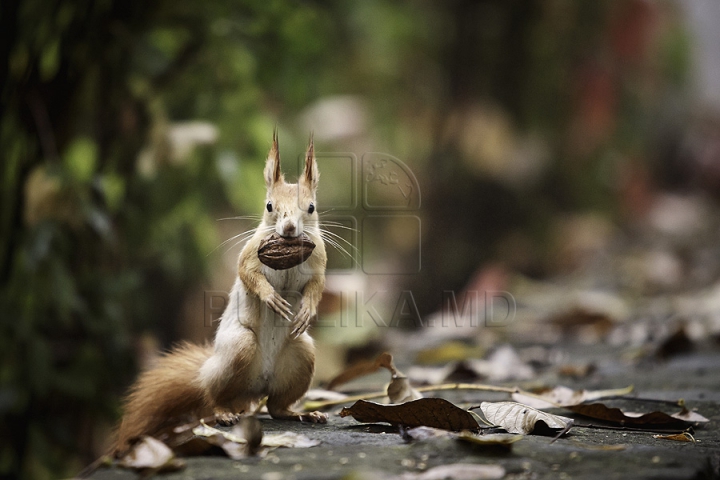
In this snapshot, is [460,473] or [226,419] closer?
[460,473]

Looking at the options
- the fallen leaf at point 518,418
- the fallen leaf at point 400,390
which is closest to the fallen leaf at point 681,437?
the fallen leaf at point 518,418

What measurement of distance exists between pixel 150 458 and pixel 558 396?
108cm

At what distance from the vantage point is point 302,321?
1.62m

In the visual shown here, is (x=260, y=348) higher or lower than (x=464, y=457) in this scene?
higher

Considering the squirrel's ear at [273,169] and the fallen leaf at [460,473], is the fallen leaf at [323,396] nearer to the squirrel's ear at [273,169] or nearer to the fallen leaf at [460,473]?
the squirrel's ear at [273,169]

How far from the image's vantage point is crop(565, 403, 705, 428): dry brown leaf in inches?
67.2

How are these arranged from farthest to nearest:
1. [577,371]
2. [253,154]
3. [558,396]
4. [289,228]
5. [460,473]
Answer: [253,154], [577,371], [558,396], [289,228], [460,473]

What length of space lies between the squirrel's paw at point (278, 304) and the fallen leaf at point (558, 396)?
24.7 inches

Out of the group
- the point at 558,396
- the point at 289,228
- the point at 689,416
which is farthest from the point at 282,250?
the point at 689,416

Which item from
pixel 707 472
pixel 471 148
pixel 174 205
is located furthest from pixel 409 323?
pixel 707 472

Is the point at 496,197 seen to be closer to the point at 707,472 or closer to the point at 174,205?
the point at 174,205

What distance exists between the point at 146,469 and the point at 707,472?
2.97 ft

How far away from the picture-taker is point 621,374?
2488mm

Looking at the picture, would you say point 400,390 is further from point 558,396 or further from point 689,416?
point 689,416
